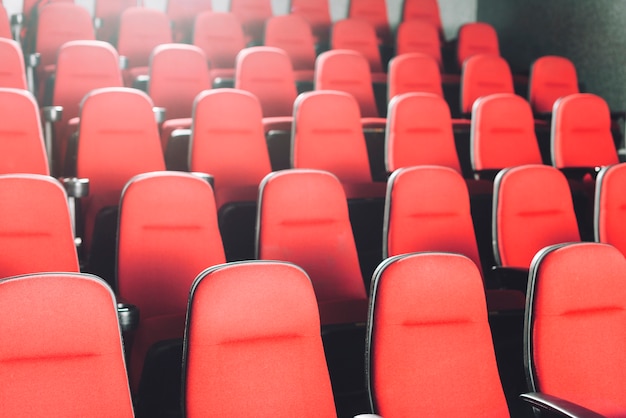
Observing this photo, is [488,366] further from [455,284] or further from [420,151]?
[420,151]

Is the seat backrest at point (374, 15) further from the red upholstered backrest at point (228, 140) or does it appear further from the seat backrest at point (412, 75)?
the red upholstered backrest at point (228, 140)

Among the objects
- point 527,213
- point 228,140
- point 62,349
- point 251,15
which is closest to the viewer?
point 62,349

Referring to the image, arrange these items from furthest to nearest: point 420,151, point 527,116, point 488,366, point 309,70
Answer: point 309,70, point 527,116, point 420,151, point 488,366

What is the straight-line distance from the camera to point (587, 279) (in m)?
0.91

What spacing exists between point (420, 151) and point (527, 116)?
12.2 inches

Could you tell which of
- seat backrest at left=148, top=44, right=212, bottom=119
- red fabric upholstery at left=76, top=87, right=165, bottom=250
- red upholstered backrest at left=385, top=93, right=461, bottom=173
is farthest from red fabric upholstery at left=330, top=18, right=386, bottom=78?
red fabric upholstery at left=76, top=87, right=165, bottom=250

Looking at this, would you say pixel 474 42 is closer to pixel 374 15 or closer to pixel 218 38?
pixel 374 15

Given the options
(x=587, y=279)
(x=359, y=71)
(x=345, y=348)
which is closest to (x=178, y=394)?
(x=345, y=348)

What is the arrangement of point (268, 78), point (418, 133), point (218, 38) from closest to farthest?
point (418, 133) < point (268, 78) < point (218, 38)

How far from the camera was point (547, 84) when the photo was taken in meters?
2.27

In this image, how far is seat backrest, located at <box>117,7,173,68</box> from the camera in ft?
7.58

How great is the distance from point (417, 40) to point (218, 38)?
0.70m

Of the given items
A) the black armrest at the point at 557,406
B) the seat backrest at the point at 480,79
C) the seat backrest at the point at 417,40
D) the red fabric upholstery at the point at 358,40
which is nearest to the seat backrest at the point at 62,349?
the black armrest at the point at 557,406

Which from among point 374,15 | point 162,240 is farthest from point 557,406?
point 374,15
